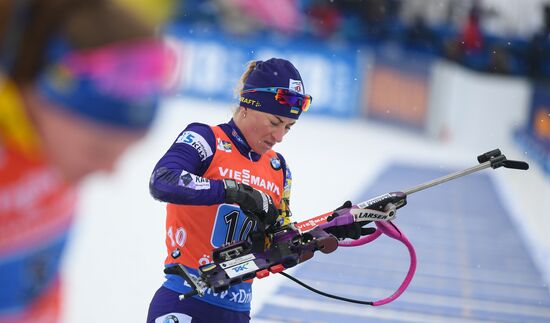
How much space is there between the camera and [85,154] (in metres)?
1.45

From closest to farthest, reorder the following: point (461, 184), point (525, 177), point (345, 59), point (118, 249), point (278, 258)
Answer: point (278, 258) < point (118, 249) < point (525, 177) < point (461, 184) < point (345, 59)

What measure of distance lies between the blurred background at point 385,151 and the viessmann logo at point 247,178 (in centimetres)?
37

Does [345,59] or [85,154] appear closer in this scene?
[85,154]

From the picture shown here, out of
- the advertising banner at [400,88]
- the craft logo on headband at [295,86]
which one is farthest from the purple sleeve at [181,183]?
the advertising banner at [400,88]

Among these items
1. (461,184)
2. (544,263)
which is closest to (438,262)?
(544,263)

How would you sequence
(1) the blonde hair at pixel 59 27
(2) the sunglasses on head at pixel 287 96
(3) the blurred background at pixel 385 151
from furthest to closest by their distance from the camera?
(3) the blurred background at pixel 385 151 < (2) the sunglasses on head at pixel 287 96 < (1) the blonde hair at pixel 59 27

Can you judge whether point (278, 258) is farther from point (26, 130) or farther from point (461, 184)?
point (461, 184)

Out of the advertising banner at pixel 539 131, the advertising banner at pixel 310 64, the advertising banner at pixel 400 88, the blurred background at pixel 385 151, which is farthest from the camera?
the advertising banner at pixel 400 88

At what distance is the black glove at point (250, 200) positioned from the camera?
111 inches

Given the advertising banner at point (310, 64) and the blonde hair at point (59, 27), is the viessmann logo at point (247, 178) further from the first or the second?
the advertising banner at point (310, 64)

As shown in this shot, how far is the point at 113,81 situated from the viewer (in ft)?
4.75

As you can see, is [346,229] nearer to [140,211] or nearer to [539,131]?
[140,211]

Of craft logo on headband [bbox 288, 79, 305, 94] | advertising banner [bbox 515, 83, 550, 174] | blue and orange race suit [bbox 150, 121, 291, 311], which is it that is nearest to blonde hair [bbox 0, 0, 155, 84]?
blue and orange race suit [bbox 150, 121, 291, 311]

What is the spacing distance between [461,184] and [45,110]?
1217 cm
